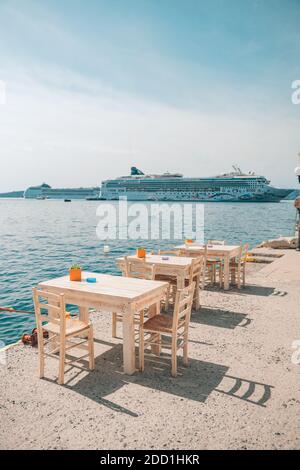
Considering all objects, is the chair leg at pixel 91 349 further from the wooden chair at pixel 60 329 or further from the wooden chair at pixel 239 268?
the wooden chair at pixel 239 268

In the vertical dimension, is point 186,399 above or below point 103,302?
below

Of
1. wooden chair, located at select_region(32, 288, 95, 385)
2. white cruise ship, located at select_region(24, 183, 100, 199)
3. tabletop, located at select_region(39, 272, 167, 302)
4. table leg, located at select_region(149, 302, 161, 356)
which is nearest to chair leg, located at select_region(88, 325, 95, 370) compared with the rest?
wooden chair, located at select_region(32, 288, 95, 385)

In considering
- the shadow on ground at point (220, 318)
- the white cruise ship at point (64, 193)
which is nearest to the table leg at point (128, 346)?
the shadow on ground at point (220, 318)

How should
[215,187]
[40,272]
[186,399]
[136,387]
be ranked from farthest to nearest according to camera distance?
[215,187], [40,272], [136,387], [186,399]

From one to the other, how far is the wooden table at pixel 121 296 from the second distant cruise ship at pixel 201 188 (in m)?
91.5

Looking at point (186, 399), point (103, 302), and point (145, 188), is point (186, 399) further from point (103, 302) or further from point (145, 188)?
point (145, 188)

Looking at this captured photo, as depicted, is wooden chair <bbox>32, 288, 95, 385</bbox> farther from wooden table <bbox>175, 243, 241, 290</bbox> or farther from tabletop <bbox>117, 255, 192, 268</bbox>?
wooden table <bbox>175, 243, 241, 290</bbox>

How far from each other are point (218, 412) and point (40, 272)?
1148 centimetres

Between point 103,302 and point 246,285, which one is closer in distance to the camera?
point 103,302

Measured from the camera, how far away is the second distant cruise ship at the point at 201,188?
92625 millimetres
